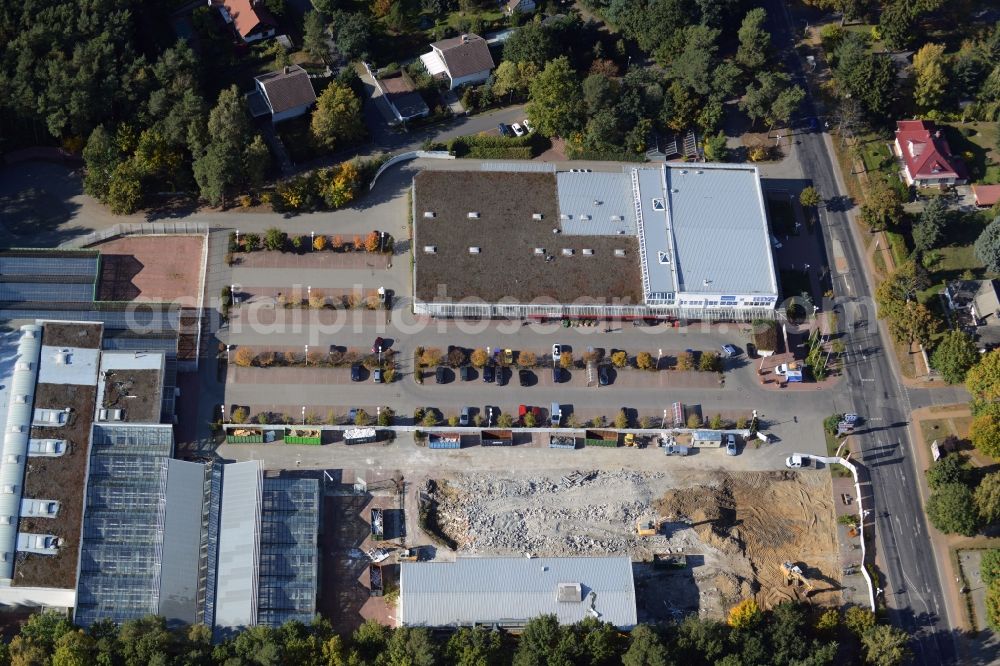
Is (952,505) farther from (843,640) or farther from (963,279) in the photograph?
(963,279)

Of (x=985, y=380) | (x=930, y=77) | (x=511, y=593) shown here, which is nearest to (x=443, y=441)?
(x=511, y=593)

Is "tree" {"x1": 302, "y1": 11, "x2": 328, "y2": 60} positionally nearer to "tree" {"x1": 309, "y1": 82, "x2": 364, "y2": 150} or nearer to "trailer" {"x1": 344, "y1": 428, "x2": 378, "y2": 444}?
"tree" {"x1": 309, "y1": 82, "x2": 364, "y2": 150}

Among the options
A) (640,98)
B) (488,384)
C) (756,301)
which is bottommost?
(488,384)

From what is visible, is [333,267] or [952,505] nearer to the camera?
[952,505]

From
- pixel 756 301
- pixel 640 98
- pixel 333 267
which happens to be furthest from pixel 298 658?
pixel 640 98

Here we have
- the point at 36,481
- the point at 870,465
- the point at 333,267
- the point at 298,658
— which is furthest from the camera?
the point at 333,267

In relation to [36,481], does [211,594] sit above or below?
below
